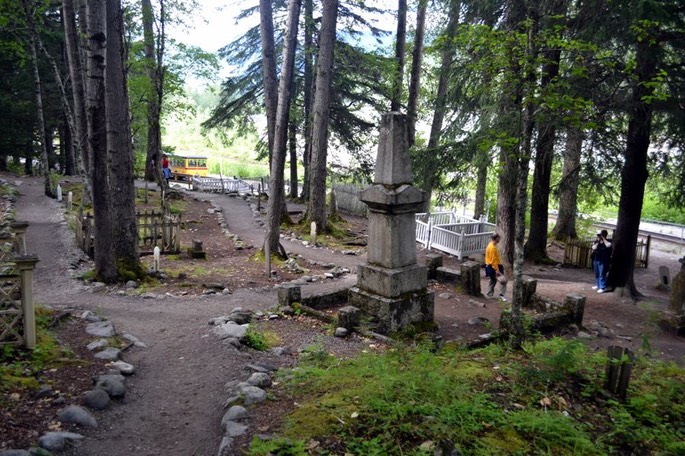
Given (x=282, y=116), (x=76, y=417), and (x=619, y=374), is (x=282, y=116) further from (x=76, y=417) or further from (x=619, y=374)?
(x=619, y=374)

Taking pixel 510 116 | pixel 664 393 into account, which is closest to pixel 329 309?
pixel 664 393

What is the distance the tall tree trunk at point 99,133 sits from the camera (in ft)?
31.8

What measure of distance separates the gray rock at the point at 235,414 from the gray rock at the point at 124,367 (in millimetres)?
2000

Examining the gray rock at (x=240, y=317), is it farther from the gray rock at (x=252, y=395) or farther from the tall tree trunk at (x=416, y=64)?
the tall tree trunk at (x=416, y=64)

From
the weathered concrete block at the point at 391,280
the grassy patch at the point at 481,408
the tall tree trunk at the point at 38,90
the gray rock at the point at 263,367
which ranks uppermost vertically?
the tall tree trunk at the point at 38,90

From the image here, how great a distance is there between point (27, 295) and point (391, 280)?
5.42m

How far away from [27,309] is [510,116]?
11.3 meters

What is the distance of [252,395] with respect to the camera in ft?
17.9

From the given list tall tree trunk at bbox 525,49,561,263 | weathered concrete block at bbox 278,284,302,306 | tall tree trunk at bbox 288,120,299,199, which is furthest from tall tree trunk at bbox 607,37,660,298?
tall tree trunk at bbox 288,120,299,199

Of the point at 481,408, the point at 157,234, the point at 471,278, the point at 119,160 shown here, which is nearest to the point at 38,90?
the point at 157,234

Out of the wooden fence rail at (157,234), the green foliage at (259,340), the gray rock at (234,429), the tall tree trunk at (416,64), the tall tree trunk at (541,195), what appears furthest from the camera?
the tall tree trunk at (416,64)

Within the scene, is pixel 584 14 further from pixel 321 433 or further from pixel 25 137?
pixel 25 137

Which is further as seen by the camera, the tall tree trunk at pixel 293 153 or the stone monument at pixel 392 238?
the tall tree trunk at pixel 293 153

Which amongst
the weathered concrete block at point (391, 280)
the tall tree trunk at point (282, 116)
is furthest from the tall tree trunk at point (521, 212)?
the tall tree trunk at point (282, 116)
